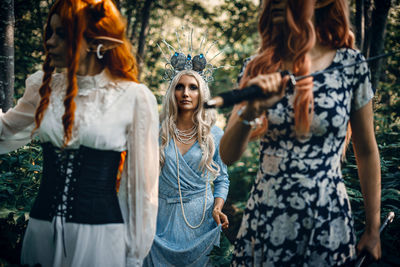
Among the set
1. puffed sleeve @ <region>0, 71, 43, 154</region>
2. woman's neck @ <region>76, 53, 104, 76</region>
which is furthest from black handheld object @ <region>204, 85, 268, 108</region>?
puffed sleeve @ <region>0, 71, 43, 154</region>

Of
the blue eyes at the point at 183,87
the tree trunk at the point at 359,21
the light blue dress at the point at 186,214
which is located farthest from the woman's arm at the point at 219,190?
the tree trunk at the point at 359,21

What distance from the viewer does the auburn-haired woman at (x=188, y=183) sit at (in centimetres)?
294

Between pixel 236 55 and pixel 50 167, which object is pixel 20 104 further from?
pixel 236 55

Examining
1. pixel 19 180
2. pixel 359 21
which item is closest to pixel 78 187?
pixel 19 180

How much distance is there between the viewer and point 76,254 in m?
1.66

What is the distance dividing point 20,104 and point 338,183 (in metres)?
1.84

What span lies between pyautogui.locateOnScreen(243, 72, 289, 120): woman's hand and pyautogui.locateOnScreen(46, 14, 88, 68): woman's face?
36.1 inches

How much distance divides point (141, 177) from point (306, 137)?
88 centimetres

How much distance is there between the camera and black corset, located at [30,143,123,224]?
168cm

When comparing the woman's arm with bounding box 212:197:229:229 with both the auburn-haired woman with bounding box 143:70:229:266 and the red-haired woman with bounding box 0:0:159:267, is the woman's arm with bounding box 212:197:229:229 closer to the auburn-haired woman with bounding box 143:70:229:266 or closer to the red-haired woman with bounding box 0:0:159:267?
the auburn-haired woman with bounding box 143:70:229:266

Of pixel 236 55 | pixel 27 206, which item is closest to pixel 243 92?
pixel 27 206

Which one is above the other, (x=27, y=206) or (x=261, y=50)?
(x=261, y=50)

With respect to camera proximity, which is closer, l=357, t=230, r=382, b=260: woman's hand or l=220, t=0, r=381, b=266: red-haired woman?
l=220, t=0, r=381, b=266: red-haired woman

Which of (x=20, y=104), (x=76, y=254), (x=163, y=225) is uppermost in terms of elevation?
(x=20, y=104)
